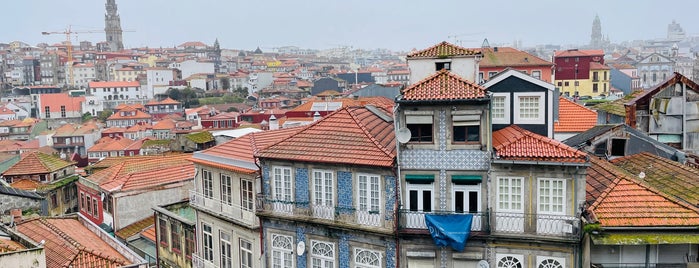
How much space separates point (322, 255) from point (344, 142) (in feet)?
12.6

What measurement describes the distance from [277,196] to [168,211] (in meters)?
9.19

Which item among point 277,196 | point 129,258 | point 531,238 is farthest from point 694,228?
point 129,258

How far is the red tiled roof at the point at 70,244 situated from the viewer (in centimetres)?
2073

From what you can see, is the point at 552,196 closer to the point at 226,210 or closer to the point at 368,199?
the point at 368,199

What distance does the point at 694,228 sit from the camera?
1600 cm

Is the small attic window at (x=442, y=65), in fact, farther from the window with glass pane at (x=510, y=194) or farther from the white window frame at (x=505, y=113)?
the window with glass pane at (x=510, y=194)

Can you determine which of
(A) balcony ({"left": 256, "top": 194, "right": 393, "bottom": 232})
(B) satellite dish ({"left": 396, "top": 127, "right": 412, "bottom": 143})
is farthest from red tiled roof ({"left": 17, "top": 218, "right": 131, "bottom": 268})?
(B) satellite dish ({"left": 396, "top": 127, "right": 412, "bottom": 143})

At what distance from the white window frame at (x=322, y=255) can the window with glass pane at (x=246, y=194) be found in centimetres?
307

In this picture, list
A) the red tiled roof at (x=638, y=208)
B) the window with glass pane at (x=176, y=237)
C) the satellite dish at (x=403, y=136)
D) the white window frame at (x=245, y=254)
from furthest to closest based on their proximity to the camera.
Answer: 1. the window with glass pane at (x=176, y=237)
2. the white window frame at (x=245, y=254)
3. the satellite dish at (x=403, y=136)
4. the red tiled roof at (x=638, y=208)

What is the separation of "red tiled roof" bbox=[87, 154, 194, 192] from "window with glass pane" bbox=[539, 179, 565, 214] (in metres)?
19.8

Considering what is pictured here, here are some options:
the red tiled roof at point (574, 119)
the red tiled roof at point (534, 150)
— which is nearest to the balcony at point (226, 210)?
the red tiled roof at point (534, 150)

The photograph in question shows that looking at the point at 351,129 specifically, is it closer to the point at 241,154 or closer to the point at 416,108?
the point at 416,108

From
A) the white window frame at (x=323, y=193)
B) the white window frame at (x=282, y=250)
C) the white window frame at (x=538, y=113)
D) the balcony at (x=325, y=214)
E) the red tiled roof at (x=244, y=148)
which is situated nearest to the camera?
the balcony at (x=325, y=214)

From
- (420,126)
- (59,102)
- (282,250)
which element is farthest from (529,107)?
(59,102)
